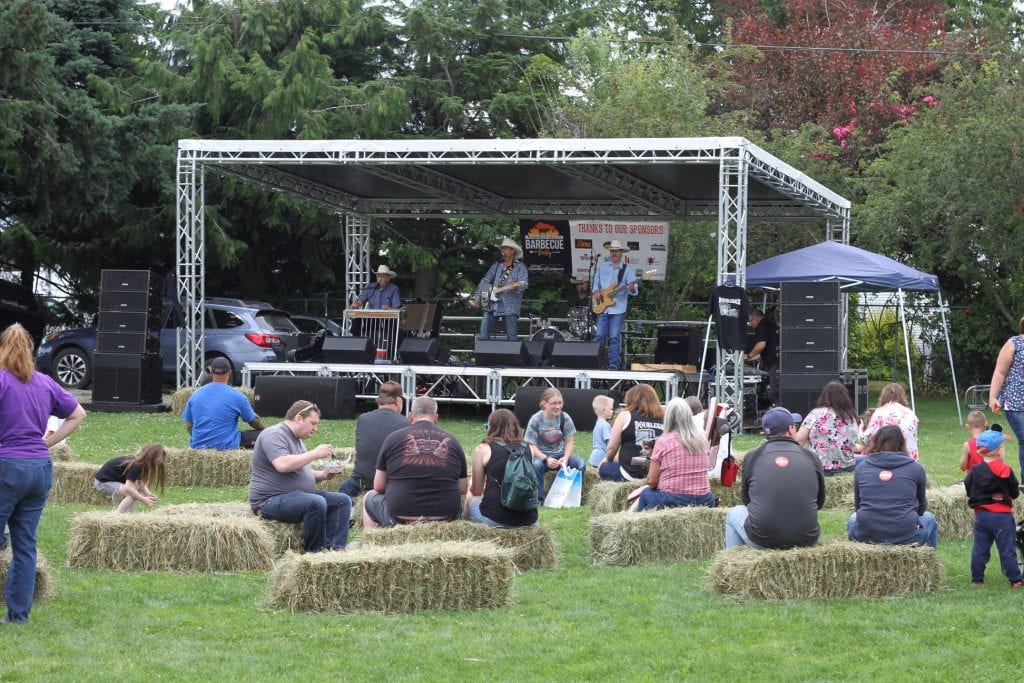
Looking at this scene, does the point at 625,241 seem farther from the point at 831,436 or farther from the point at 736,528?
the point at 736,528

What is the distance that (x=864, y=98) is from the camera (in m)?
27.8

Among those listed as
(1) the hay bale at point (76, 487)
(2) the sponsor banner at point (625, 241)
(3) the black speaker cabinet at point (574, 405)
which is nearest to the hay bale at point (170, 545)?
(1) the hay bale at point (76, 487)

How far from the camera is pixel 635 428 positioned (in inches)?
405

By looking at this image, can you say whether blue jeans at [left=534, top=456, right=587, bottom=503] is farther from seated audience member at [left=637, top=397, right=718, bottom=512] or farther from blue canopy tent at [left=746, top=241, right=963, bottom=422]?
blue canopy tent at [left=746, top=241, right=963, bottom=422]

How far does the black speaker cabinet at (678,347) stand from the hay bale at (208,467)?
852 centimetres

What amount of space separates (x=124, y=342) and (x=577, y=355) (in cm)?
591

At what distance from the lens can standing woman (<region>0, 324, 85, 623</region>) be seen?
6145 millimetres

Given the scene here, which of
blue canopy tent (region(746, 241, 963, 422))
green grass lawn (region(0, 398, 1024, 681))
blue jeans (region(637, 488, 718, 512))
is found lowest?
green grass lawn (region(0, 398, 1024, 681))

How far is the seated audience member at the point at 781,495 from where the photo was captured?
7.13 metres

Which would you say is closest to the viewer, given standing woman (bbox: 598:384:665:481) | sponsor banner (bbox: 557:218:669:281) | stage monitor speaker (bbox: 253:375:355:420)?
standing woman (bbox: 598:384:665:481)

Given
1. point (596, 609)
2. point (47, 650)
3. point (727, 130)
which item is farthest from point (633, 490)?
point (727, 130)

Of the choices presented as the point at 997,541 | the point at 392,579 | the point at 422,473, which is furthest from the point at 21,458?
the point at 997,541

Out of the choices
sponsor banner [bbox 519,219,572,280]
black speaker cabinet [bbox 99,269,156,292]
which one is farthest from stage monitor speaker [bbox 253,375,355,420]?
sponsor banner [bbox 519,219,572,280]

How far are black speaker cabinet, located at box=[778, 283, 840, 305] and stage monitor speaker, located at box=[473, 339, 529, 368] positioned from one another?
343 cm
